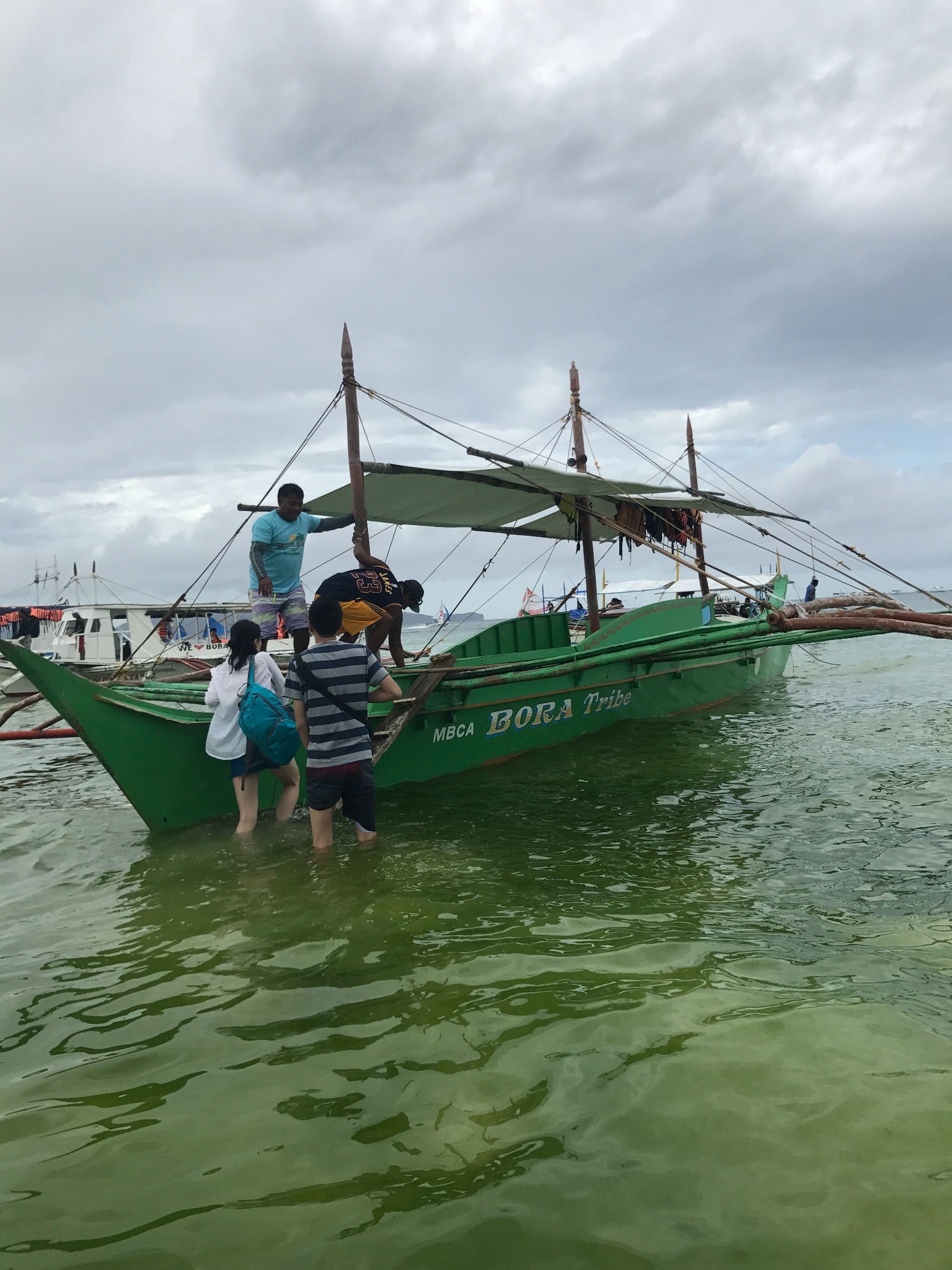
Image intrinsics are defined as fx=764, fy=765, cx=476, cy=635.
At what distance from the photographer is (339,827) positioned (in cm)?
671

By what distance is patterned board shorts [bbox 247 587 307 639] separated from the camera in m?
7.89

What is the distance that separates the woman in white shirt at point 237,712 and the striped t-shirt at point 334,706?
3.19 feet

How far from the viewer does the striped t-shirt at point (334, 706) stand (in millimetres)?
5176

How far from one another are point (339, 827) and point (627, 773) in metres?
3.50

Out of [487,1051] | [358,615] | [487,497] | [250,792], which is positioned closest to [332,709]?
[250,792]

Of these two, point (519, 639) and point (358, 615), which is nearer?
point (358, 615)

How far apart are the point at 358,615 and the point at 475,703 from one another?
1.90 m

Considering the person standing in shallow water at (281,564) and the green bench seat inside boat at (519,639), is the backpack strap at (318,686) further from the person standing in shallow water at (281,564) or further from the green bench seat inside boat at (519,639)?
the green bench seat inside boat at (519,639)

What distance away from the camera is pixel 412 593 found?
8.00m

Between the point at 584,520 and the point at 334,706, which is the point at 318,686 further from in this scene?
the point at 584,520

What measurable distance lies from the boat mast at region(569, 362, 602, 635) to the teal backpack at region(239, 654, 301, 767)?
654cm

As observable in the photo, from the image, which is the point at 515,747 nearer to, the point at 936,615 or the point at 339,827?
the point at 339,827

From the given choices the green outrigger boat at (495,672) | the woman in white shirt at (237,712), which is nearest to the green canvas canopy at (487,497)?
the green outrigger boat at (495,672)

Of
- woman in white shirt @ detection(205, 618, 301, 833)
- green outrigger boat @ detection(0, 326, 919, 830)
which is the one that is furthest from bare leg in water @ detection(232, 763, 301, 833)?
green outrigger boat @ detection(0, 326, 919, 830)
